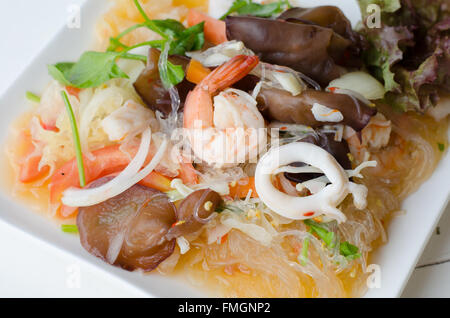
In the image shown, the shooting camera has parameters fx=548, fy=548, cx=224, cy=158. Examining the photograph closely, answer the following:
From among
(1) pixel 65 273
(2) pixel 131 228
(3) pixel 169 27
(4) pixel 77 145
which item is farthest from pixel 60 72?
(1) pixel 65 273

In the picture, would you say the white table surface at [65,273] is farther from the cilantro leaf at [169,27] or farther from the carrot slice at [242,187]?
the cilantro leaf at [169,27]

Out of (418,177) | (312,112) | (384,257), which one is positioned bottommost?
(384,257)

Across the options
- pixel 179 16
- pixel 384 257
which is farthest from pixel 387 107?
pixel 179 16

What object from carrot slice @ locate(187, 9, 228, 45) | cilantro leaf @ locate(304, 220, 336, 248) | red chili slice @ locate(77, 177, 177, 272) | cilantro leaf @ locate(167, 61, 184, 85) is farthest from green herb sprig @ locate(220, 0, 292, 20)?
cilantro leaf @ locate(304, 220, 336, 248)

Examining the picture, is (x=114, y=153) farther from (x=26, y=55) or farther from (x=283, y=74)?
(x=26, y=55)

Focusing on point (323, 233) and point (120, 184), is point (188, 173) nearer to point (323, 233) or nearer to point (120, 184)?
point (120, 184)
